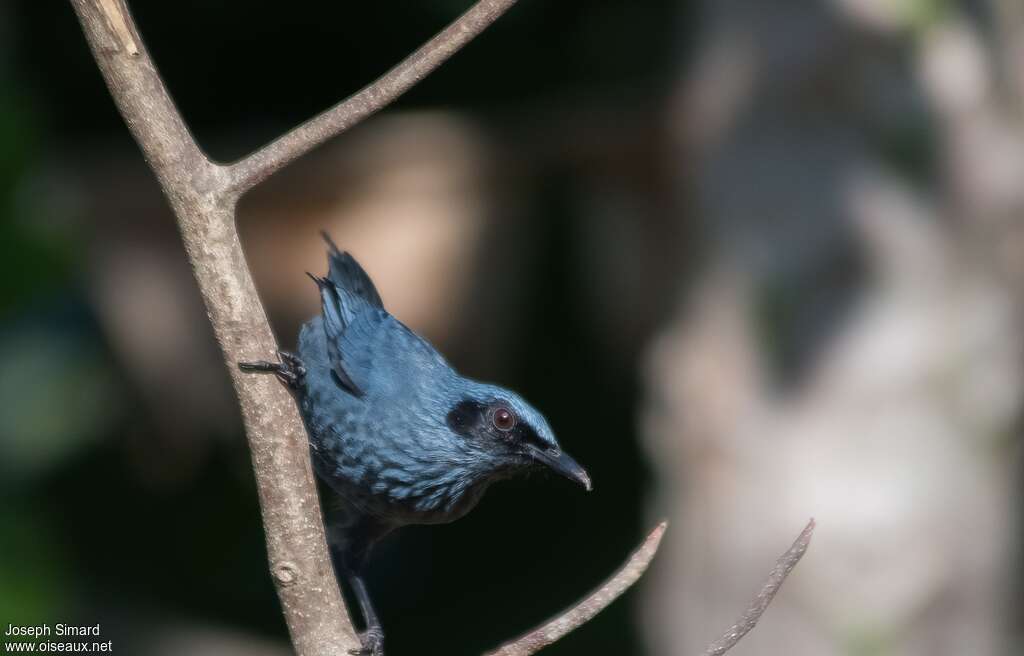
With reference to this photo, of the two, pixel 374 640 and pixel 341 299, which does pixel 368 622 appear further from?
pixel 341 299

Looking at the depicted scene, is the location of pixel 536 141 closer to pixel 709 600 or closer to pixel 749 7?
pixel 749 7

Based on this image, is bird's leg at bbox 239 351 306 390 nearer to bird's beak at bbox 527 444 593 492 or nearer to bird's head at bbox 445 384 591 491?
bird's head at bbox 445 384 591 491

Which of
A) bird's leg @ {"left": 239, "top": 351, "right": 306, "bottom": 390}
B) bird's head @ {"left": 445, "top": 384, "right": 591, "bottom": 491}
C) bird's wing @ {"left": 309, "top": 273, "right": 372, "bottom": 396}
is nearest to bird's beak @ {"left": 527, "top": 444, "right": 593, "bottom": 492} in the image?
bird's head @ {"left": 445, "top": 384, "right": 591, "bottom": 491}

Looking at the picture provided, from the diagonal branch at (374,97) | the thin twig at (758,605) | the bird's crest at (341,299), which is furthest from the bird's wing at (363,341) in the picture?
the thin twig at (758,605)

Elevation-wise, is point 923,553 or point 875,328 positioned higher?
point 875,328

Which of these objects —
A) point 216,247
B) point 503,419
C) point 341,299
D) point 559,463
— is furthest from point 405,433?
point 216,247

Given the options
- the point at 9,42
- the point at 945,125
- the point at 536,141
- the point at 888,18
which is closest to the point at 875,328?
the point at 945,125
